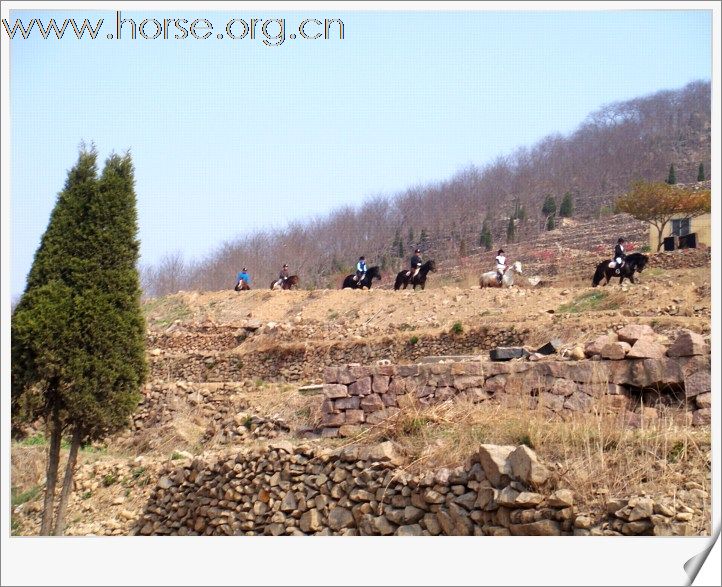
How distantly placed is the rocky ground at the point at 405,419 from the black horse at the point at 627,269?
340mm

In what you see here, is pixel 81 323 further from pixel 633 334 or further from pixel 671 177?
pixel 671 177

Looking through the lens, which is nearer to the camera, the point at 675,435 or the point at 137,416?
the point at 675,435

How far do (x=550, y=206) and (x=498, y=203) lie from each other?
3289mm

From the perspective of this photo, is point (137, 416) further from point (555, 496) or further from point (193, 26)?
point (555, 496)

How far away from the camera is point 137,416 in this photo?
569 inches

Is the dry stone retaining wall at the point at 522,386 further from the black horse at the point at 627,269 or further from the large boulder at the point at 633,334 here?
the black horse at the point at 627,269

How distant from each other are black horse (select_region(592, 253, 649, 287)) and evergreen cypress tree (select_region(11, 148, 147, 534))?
14730mm

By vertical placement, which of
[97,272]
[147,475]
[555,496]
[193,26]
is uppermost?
[193,26]

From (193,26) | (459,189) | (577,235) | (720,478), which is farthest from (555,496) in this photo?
(459,189)

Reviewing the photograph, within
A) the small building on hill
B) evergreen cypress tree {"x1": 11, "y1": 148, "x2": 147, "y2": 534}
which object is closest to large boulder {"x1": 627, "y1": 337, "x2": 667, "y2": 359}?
evergreen cypress tree {"x1": 11, "y1": 148, "x2": 147, "y2": 534}

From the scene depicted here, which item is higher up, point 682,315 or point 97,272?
point 97,272

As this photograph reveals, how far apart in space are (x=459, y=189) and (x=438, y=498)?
37.4m

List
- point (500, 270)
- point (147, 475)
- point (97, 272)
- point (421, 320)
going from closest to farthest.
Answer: point (97, 272)
point (147, 475)
point (421, 320)
point (500, 270)

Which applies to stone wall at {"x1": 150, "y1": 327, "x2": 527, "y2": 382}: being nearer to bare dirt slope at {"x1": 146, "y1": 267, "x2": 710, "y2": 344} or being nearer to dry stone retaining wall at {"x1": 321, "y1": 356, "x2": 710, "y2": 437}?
bare dirt slope at {"x1": 146, "y1": 267, "x2": 710, "y2": 344}
